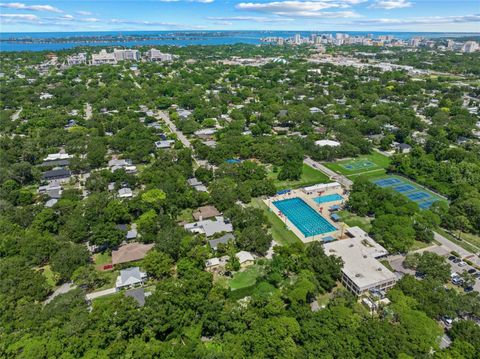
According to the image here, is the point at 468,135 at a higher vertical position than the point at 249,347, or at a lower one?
higher

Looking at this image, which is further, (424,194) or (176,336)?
(424,194)

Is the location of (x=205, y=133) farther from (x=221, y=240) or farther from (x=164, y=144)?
(x=221, y=240)

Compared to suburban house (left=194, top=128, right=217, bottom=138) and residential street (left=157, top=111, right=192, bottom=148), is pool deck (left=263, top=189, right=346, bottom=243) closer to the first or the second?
residential street (left=157, top=111, right=192, bottom=148)

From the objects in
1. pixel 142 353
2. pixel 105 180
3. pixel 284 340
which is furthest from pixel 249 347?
pixel 105 180

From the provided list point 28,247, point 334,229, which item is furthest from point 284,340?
point 28,247

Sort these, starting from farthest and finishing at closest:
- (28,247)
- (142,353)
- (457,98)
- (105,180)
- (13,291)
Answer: (457,98), (105,180), (28,247), (13,291), (142,353)

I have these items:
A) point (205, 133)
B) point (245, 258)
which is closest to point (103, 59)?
point (205, 133)

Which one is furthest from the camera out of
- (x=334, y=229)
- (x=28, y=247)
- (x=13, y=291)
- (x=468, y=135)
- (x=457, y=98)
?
(x=457, y=98)

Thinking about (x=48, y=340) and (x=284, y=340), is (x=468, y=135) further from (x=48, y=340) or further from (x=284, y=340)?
(x=48, y=340)

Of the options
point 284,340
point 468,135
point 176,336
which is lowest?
point 176,336
